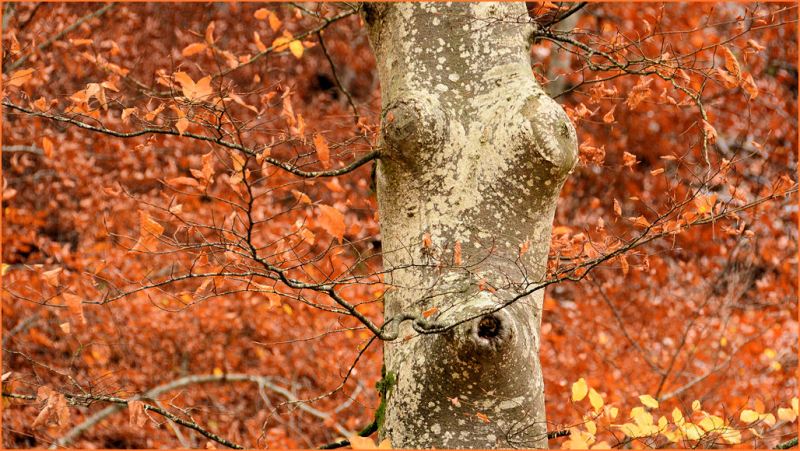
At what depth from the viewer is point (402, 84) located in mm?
2396

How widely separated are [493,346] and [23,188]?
23.5 ft

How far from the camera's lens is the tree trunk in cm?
212

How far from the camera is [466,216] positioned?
2.24m

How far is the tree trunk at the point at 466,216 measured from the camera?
83.5 inches

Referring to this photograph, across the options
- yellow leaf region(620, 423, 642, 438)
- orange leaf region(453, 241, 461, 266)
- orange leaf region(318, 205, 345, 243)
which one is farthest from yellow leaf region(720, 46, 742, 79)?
orange leaf region(318, 205, 345, 243)

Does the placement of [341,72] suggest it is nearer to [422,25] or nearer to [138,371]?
[138,371]

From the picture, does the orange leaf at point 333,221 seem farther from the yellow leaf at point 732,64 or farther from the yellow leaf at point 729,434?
the yellow leaf at point 729,434

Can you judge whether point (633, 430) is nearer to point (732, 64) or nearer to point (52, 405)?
point (732, 64)

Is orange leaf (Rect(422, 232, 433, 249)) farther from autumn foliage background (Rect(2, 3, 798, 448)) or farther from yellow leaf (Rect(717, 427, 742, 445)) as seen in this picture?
autumn foliage background (Rect(2, 3, 798, 448))

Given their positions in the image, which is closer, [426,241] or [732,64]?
[426,241]

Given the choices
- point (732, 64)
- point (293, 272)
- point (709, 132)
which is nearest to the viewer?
point (732, 64)

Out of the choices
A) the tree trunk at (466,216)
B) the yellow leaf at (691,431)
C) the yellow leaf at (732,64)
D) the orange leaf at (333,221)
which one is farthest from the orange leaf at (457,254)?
the yellow leaf at (691,431)

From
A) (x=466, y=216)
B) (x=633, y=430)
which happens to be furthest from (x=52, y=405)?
(x=633, y=430)

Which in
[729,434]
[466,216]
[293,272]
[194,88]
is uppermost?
[293,272]
